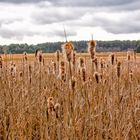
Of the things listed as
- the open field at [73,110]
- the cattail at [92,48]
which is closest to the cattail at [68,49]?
the open field at [73,110]

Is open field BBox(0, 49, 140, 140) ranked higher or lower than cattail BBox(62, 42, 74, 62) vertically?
lower

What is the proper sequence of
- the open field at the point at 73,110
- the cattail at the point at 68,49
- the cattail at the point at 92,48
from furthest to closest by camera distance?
1. the cattail at the point at 92,48
2. the open field at the point at 73,110
3. the cattail at the point at 68,49

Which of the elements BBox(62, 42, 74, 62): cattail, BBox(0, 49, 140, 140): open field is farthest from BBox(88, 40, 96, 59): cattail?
BBox(62, 42, 74, 62): cattail

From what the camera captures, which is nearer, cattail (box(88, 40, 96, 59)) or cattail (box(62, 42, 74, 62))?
cattail (box(62, 42, 74, 62))

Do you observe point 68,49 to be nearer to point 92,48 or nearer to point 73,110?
point 73,110

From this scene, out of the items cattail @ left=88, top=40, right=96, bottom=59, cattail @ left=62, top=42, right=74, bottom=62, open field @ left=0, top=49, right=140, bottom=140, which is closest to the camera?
cattail @ left=62, top=42, right=74, bottom=62

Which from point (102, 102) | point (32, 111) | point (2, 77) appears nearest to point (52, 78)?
point (2, 77)

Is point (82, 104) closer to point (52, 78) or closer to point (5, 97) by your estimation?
point (5, 97)

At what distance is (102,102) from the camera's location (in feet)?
14.6

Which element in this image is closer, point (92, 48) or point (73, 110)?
point (73, 110)

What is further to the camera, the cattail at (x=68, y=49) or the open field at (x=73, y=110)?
the open field at (x=73, y=110)

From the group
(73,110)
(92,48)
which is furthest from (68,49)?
(92,48)

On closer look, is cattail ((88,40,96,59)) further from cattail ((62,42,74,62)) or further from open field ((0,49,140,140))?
cattail ((62,42,74,62))

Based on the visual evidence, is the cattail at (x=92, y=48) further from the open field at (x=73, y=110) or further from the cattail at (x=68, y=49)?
the cattail at (x=68, y=49)
